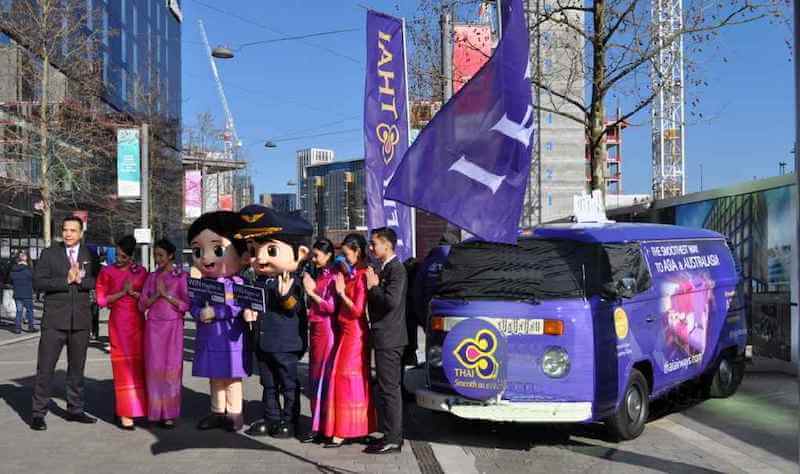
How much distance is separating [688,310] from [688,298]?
0.40ft

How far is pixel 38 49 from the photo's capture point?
862 inches

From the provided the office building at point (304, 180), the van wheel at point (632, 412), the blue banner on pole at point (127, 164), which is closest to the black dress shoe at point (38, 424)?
the van wheel at point (632, 412)

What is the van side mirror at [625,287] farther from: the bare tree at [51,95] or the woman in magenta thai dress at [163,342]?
the bare tree at [51,95]

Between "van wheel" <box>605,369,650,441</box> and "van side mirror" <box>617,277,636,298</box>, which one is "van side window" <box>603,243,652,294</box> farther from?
"van wheel" <box>605,369,650,441</box>

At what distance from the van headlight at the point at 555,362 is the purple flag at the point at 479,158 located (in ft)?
3.70

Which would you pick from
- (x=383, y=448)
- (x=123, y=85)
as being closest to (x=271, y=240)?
(x=383, y=448)

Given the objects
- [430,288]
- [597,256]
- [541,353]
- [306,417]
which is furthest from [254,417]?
[597,256]

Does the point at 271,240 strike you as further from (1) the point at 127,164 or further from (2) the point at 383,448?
(1) the point at 127,164

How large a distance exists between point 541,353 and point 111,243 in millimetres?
39528

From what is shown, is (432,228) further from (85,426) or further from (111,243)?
(111,243)

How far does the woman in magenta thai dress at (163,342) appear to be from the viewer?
7.52m

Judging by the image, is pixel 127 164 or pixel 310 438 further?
pixel 127 164

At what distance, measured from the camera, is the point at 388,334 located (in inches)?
258

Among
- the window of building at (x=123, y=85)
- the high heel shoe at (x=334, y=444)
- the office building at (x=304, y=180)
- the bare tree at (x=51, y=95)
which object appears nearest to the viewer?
the high heel shoe at (x=334, y=444)
